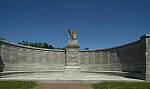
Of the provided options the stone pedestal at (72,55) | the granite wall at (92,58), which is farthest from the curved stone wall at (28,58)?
the stone pedestal at (72,55)

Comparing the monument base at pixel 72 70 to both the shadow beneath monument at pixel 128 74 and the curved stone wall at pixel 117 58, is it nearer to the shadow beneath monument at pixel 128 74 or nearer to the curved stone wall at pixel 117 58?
the shadow beneath monument at pixel 128 74

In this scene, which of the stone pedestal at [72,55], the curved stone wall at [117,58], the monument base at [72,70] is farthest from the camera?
the stone pedestal at [72,55]

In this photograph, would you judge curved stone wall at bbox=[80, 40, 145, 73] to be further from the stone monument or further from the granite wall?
the stone monument

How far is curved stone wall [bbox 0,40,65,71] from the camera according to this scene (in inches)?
610

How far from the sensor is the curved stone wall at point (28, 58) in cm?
1550

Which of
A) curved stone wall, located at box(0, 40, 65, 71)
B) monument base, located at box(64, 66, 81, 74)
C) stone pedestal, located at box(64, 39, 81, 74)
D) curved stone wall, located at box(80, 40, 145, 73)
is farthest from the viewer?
stone pedestal, located at box(64, 39, 81, 74)

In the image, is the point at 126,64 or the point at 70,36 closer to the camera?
the point at 126,64

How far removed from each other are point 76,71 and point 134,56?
22.2ft

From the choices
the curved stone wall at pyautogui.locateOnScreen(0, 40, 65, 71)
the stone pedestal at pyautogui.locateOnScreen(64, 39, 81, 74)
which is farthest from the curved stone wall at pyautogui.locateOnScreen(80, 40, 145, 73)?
the curved stone wall at pyautogui.locateOnScreen(0, 40, 65, 71)

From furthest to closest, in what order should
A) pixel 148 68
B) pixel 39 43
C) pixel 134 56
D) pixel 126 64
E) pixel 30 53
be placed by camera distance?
1. pixel 39 43
2. pixel 30 53
3. pixel 126 64
4. pixel 134 56
5. pixel 148 68

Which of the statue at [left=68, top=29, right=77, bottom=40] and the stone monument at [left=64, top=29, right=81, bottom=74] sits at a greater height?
the statue at [left=68, top=29, right=77, bottom=40]

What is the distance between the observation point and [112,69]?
18.1 meters

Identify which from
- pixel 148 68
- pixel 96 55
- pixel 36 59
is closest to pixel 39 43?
pixel 36 59

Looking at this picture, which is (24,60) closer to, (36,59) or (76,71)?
(36,59)
